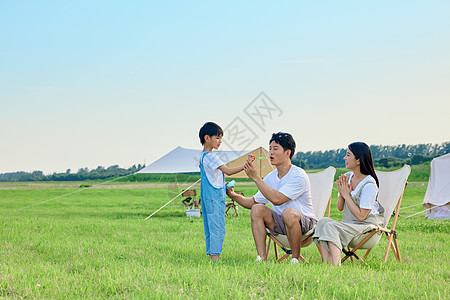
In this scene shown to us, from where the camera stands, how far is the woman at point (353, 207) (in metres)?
3.29

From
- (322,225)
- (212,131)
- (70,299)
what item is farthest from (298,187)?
(70,299)

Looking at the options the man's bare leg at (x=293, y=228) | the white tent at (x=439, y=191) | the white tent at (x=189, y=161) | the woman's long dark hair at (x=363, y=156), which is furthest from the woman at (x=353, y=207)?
the white tent at (x=439, y=191)

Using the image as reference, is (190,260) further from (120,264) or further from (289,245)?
(289,245)

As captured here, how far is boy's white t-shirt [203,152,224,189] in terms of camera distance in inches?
140

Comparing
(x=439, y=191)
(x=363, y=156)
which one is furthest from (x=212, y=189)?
(x=439, y=191)

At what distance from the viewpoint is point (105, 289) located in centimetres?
271

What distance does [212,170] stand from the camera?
3.56 m

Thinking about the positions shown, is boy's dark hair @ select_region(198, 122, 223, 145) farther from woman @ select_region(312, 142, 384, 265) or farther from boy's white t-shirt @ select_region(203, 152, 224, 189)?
woman @ select_region(312, 142, 384, 265)

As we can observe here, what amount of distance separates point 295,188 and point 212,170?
2.15ft

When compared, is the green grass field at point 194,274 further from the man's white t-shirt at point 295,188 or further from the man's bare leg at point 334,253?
the man's white t-shirt at point 295,188

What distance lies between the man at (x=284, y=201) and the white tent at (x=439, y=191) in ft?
23.4

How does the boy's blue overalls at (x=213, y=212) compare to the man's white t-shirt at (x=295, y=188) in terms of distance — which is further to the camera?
the boy's blue overalls at (x=213, y=212)

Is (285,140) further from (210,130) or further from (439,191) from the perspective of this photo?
(439,191)

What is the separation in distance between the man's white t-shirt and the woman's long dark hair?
0.42 metres
